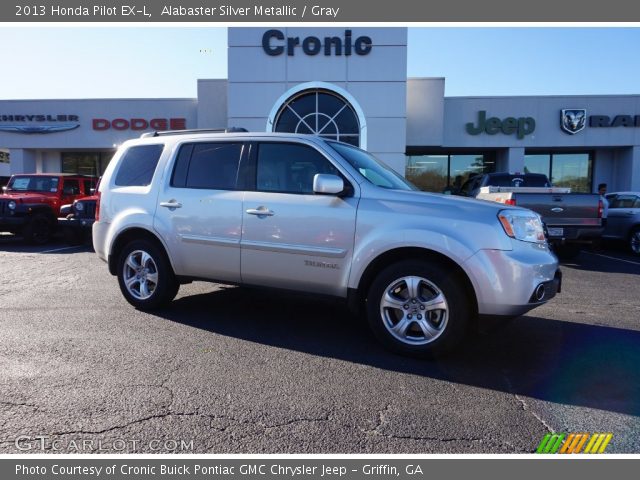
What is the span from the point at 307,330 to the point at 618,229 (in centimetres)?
1078

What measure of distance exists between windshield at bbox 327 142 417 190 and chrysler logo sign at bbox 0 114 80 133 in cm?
2082

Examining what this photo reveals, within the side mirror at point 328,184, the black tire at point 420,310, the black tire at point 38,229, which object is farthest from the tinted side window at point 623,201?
the black tire at point 38,229

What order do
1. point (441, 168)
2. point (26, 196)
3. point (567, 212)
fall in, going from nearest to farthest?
point (567, 212) < point (26, 196) < point (441, 168)

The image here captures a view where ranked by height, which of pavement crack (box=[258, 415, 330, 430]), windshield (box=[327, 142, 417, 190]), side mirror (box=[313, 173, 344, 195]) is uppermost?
windshield (box=[327, 142, 417, 190])

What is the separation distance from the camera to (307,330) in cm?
477

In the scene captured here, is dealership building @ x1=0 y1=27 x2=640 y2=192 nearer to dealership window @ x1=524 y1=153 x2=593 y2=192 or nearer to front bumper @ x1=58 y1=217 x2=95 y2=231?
dealership window @ x1=524 y1=153 x2=593 y2=192

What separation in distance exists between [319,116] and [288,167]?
13399 mm

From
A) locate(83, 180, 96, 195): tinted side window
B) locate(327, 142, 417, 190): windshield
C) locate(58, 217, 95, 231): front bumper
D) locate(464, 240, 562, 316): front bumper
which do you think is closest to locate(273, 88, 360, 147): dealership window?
locate(83, 180, 96, 195): tinted side window

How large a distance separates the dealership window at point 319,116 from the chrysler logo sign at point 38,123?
428 inches

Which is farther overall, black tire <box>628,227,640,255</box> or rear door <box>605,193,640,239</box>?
rear door <box>605,193,640,239</box>

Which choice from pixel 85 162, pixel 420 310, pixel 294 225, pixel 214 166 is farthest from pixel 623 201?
pixel 85 162

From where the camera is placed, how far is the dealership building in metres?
17.3

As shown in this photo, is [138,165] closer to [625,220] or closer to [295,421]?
[295,421]

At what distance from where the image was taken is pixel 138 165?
18.1ft
